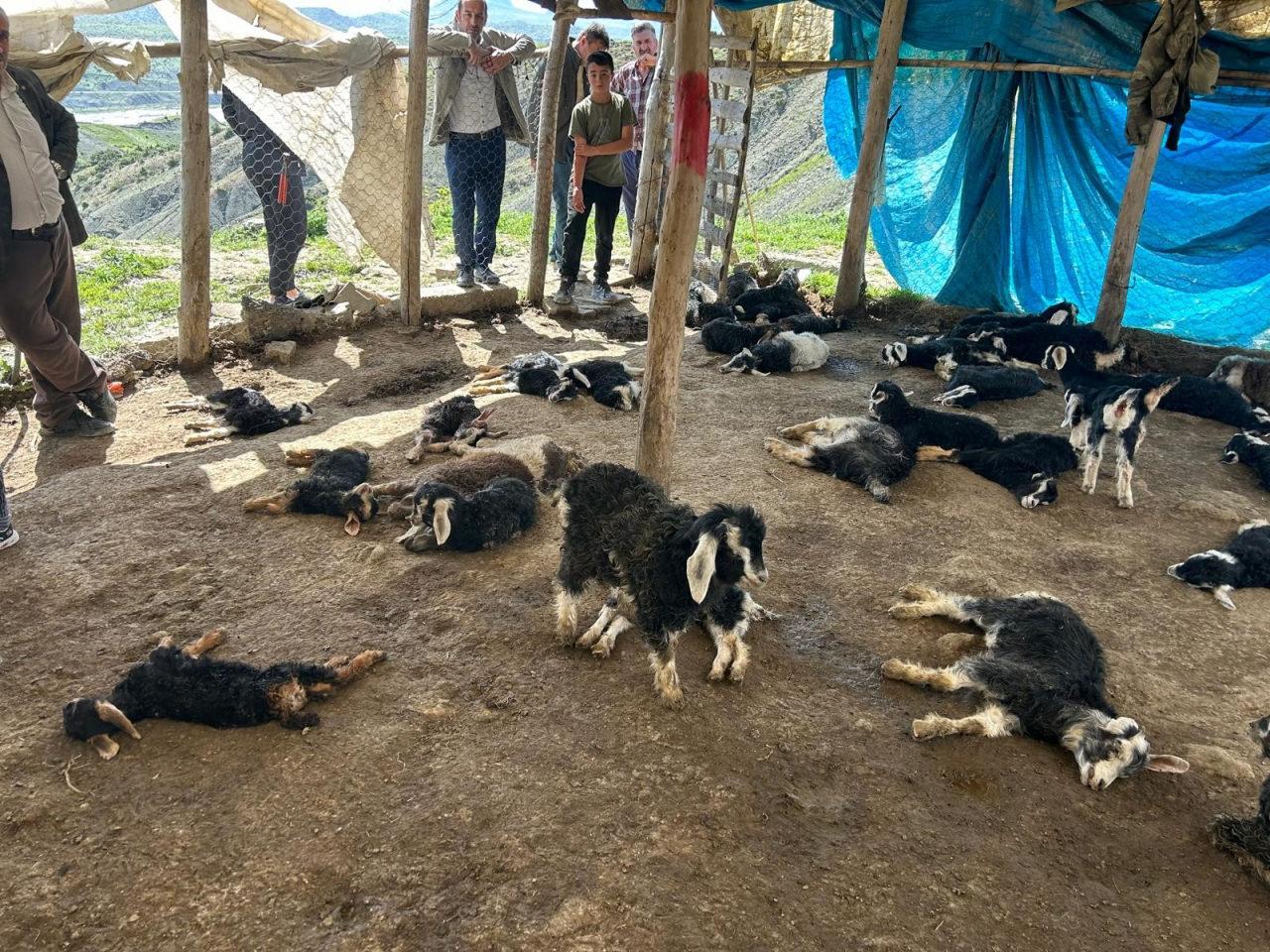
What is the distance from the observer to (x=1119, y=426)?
6.09 metres

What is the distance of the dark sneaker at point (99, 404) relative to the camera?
22.1 ft

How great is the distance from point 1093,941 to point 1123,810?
777 mm

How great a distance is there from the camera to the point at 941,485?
633 centimetres

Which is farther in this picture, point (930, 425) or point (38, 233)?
point (930, 425)

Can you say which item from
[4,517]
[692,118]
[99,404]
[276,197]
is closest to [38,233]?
[99,404]

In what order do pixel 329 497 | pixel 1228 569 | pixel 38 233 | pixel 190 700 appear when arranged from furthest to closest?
pixel 38 233 → pixel 329 497 → pixel 1228 569 → pixel 190 700

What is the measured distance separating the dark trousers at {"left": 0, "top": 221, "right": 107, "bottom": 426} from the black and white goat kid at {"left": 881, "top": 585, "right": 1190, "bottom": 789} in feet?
20.2

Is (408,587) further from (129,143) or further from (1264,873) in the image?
(129,143)

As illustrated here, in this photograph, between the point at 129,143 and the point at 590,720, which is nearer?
the point at 590,720

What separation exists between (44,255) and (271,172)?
9.39 feet

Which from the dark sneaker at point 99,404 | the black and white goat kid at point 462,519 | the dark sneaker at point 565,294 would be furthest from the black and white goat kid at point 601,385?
the dark sneaker at point 99,404

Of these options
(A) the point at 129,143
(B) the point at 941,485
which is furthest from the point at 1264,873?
(A) the point at 129,143

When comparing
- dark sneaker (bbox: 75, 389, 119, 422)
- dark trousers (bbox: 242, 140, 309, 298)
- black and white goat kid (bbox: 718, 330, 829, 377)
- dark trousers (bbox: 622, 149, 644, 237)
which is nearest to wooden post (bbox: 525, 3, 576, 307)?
dark trousers (bbox: 622, 149, 644, 237)

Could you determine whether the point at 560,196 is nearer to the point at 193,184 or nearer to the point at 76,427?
the point at 193,184
